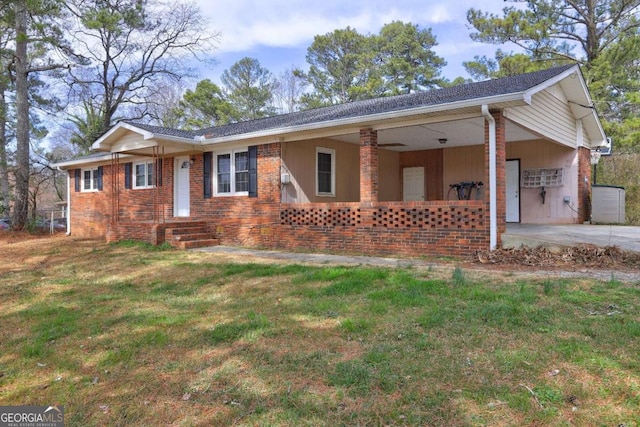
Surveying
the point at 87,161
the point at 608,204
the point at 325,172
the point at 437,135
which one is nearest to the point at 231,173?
the point at 325,172

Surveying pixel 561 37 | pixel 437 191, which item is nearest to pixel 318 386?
pixel 437 191

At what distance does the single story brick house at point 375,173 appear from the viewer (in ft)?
25.8

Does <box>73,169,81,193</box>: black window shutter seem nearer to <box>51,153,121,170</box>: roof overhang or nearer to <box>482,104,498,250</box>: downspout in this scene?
<box>51,153,121,170</box>: roof overhang

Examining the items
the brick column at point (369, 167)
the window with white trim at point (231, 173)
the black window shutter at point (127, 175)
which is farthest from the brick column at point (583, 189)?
the black window shutter at point (127, 175)

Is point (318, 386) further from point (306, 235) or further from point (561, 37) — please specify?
point (561, 37)

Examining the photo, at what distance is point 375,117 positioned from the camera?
840 cm

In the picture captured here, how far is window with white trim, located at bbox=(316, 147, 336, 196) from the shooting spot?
1139cm

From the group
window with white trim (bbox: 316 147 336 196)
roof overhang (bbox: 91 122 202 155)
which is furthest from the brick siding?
window with white trim (bbox: 316 147 336 196)

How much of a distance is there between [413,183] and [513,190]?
3075mm

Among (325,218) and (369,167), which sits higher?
(369,167)

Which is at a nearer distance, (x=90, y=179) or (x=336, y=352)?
(x=336, y=352)

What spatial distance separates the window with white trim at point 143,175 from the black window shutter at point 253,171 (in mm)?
4196

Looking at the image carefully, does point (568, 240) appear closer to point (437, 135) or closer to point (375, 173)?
point (375, 173)

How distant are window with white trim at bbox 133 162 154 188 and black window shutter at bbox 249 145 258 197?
4.20 m
